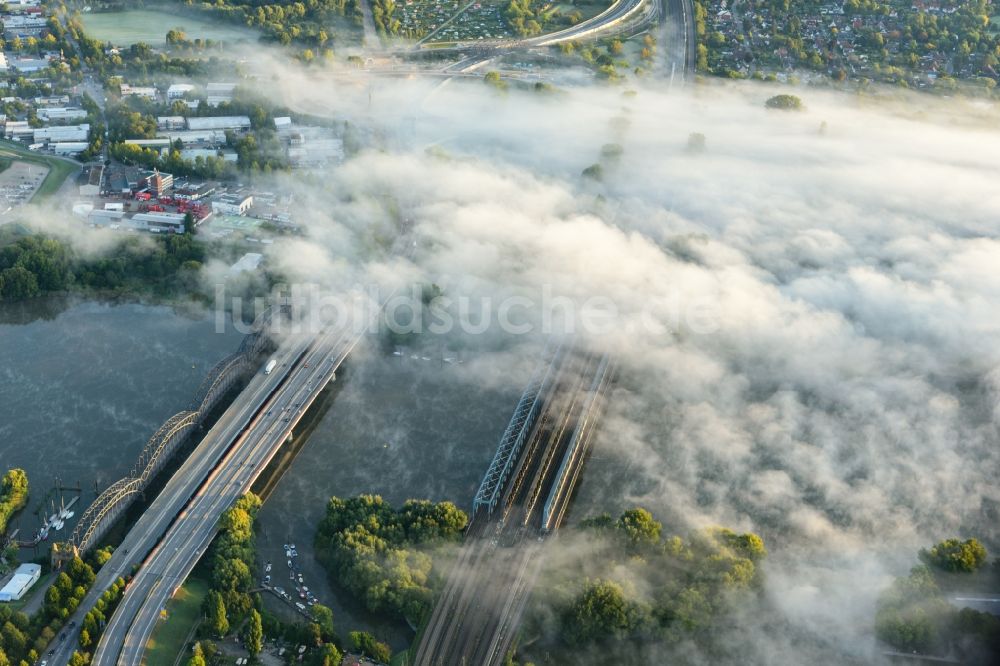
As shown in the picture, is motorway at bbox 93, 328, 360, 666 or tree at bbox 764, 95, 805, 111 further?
tree at bbox 764, 95, 805, 111

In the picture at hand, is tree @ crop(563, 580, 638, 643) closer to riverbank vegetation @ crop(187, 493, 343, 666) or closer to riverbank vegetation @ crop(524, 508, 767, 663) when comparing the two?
riverbank vegetation @ crop(524, 508, 767, 663)

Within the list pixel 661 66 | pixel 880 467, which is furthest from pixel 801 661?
pixel 661 66

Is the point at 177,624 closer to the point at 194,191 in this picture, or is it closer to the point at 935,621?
the point at 935,621

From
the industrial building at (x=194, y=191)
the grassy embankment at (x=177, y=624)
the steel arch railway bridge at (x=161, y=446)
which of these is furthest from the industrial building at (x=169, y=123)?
the grassy embankment at (x=177, y=624)

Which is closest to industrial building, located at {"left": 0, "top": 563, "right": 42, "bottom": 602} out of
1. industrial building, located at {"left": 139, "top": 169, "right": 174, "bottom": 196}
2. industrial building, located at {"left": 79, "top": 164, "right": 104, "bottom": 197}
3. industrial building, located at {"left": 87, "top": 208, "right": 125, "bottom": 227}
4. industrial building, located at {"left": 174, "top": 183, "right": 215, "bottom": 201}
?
industrial building, located at {"left": 87, "top": 208, "right": 125, "bottom": 227}

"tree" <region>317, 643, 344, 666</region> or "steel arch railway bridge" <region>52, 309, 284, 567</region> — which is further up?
"steel arch railway bridge" <region>52, 309, 284, 567</region>

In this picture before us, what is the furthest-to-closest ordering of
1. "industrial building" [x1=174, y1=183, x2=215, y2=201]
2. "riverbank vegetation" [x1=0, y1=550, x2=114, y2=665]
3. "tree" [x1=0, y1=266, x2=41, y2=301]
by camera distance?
"industrial building" [x1=174, y1=183, x2=215, y2=201], "tree" [x1=0, y1=266, x2=41, y2=301], "riverbank vegetation" [x1=0, y1=550, x2=114, y2=665]

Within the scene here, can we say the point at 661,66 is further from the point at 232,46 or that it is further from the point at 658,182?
the point at 232,46
